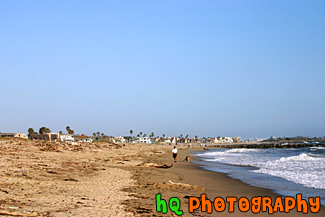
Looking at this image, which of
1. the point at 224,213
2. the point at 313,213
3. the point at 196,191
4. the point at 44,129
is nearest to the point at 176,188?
the point at 196,191

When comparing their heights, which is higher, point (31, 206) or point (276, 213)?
point (31, 206)

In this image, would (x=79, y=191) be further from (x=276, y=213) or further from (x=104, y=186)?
(x=276, y=213)

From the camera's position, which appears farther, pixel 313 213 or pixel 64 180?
pixel 64 180

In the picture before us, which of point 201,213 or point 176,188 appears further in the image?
point 176,188

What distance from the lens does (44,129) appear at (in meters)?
120

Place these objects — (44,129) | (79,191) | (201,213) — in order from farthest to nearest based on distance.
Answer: (44,129) < (79,191) < (201,213)

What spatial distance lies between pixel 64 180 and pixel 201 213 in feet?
20.8

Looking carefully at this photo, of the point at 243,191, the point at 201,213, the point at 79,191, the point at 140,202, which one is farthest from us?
the point at 243,191

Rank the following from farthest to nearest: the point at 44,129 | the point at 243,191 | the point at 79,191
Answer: the point at 44,129 < the point at 243,191 < the point at 79,191

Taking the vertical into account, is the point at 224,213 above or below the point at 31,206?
below

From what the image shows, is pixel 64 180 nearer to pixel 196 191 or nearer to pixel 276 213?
pixel 196 191

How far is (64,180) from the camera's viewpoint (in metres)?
12.7

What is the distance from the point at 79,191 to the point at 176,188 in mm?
3673

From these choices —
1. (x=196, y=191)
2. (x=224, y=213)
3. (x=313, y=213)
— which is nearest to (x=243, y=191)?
(x=196, y=191)
